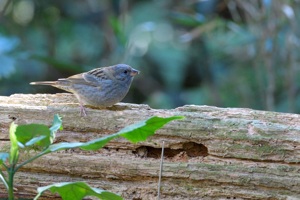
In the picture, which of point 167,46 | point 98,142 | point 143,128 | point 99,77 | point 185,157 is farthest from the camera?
point 167,46

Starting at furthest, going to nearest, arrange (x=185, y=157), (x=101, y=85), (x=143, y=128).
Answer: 1. (x=101, y=85)
2. (x=185, y=157)
3. (x=143, y=128)

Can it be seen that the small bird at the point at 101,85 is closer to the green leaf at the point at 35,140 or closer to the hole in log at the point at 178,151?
the hole in log at the point at 178,151

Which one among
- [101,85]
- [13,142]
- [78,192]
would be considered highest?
[101,85]

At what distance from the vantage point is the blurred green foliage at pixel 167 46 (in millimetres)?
7156

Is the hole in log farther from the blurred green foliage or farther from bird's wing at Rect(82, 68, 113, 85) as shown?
the blurred green foliage

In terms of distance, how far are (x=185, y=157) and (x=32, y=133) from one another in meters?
1.11

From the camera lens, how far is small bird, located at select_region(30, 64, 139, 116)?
12.8 ft

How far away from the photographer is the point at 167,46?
27.0 feet

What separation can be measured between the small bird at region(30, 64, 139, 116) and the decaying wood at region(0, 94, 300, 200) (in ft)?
1.44

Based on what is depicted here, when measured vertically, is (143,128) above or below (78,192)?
above

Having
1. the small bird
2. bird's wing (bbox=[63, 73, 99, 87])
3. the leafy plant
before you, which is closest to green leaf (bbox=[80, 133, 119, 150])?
the leafy plant

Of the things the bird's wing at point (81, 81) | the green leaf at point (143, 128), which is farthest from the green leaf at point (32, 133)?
the bird's wing at point (81, 81)

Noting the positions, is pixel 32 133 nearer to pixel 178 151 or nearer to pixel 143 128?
pixel 143 128

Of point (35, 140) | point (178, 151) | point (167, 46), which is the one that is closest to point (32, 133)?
point (35, 140)
